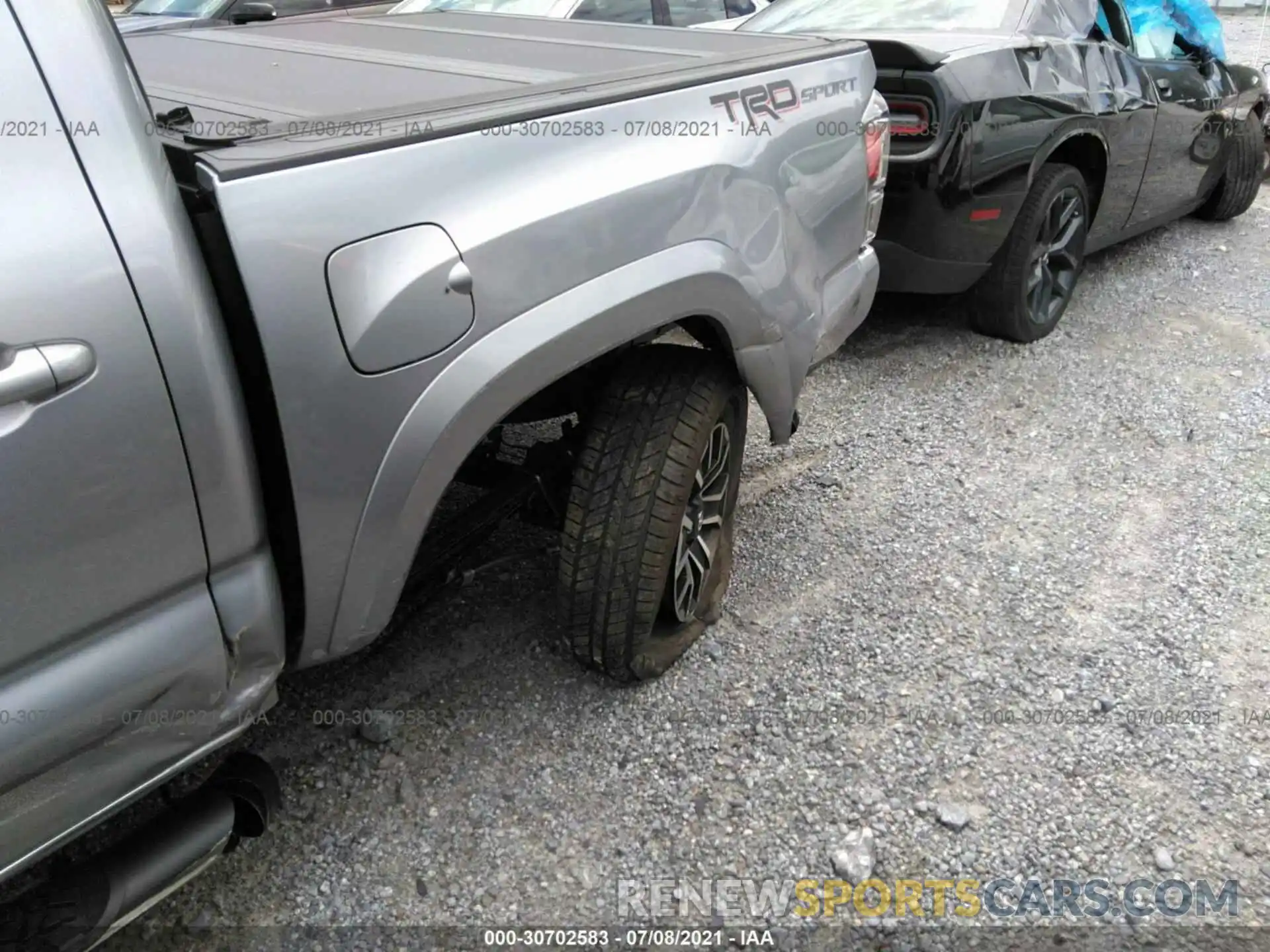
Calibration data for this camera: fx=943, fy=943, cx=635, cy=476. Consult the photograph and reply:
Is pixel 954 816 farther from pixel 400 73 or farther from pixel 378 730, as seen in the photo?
pixel 400 73

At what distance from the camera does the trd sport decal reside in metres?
2.12

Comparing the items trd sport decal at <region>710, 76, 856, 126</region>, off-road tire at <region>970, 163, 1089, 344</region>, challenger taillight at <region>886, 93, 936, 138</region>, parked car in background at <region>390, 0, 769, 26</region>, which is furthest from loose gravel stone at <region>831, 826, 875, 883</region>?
parked car in background at <region>390, 0, 769, 26</region>

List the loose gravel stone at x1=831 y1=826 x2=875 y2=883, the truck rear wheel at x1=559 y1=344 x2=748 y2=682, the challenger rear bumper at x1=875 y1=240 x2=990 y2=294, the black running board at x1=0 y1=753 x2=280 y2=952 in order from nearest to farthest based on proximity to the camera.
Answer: the black running board at x1=0 y1=753 x2=280 y2=952, the loose gravel stone at x1=831 y1=826 x2=875 y2=883, the truck rear wheel at x1=559 y1=344 x2=748 y2=682, the challenger rear bumper at x1=875 y1=240 x2=990 y2=294

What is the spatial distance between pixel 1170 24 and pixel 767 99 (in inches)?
167

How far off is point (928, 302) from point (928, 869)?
138 inches

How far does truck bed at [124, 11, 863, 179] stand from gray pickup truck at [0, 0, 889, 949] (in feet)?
0.05

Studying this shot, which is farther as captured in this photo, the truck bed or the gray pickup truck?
the truck bed

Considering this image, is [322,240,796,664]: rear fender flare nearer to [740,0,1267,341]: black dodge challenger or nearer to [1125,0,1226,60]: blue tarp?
[740,0,1267,341]: black dodge challenger

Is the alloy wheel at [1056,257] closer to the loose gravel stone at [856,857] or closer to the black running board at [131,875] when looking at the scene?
the loose gravel stone at [856,857]

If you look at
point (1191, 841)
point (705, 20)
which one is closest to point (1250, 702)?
point (1191, 841)

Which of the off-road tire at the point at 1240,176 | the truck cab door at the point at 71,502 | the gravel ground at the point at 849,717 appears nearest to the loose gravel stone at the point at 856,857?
the gravel ground at the point at 849,717

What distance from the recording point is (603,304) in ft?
5.91

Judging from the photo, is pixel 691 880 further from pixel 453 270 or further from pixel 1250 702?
pixel 1250 702

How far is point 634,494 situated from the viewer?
2.15 m
